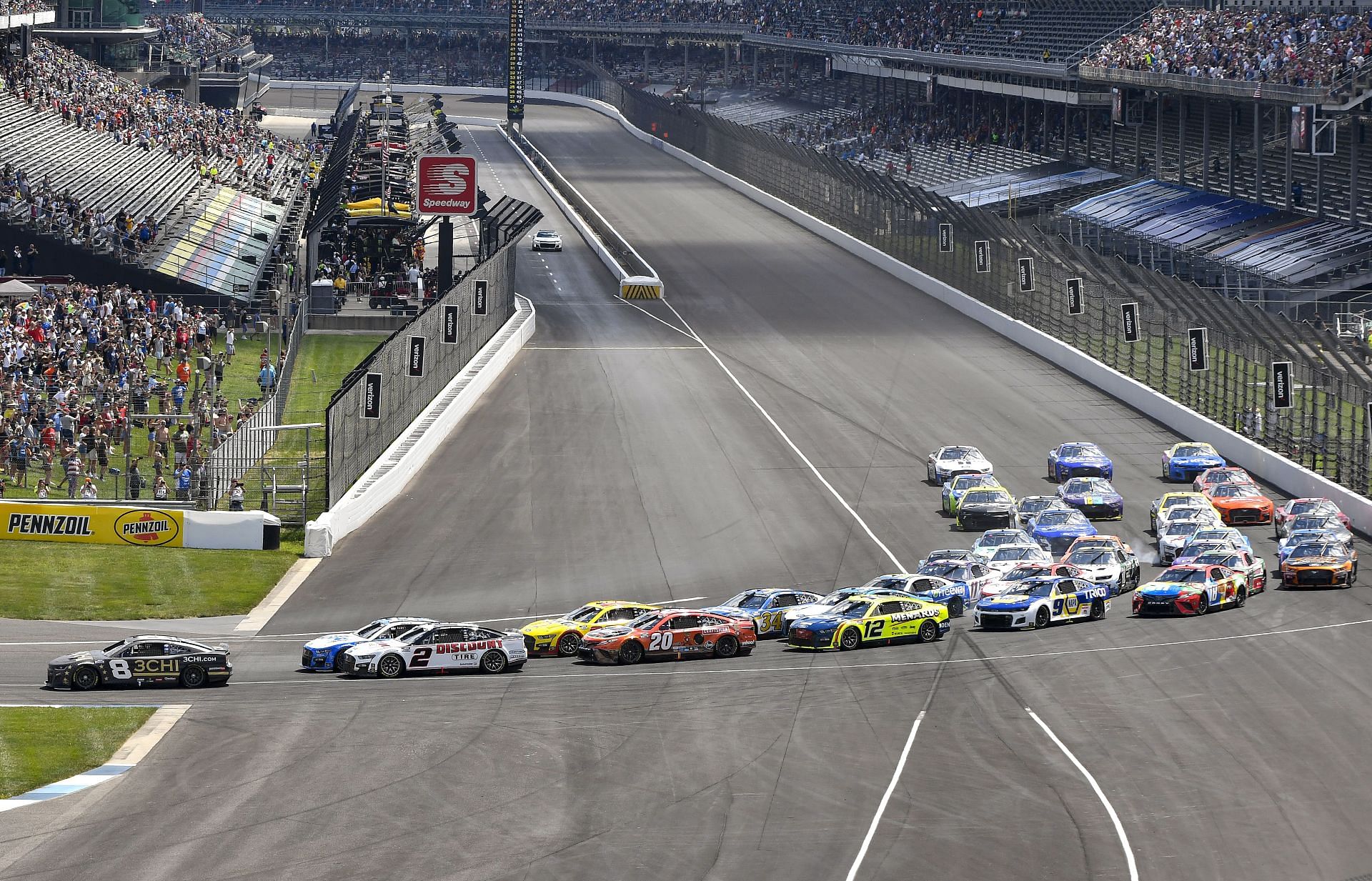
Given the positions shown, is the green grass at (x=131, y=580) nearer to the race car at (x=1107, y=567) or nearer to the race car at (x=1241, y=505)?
the race car at (x=1107, y=567)

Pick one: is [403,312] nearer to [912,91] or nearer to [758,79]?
[912,91]

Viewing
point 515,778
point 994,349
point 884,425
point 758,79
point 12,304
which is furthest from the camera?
point 758,79

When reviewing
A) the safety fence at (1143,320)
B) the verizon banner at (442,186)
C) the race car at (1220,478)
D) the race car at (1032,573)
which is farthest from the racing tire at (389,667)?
the verizon banner at (442,186)

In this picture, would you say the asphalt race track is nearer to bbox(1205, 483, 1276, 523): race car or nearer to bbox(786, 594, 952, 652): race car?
bbox(786, 594, 952, 652): race car

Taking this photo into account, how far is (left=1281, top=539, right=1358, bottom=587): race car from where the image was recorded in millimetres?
34625

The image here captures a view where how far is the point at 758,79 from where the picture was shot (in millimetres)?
153375

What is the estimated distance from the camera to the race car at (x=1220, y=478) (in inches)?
1636

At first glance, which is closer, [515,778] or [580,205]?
[515,778]

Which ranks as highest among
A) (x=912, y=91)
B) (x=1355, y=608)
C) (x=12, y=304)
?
(x=912, y=91)

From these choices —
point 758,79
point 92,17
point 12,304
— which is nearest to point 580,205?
point 92,17

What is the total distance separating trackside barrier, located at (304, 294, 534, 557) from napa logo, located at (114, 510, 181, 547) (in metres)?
2.75

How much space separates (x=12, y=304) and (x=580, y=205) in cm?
4449

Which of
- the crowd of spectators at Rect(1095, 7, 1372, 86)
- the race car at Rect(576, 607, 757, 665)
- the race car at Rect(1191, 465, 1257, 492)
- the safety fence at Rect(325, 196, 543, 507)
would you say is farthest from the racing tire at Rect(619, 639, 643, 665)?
the crowd of spectators at Rect(1095, 7, 1372, 86)

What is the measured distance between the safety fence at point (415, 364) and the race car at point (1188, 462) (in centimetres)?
1861
